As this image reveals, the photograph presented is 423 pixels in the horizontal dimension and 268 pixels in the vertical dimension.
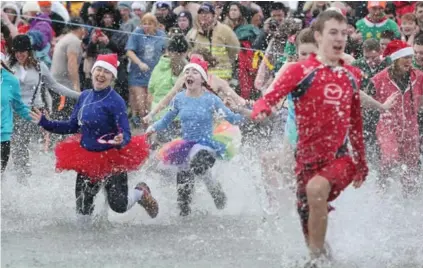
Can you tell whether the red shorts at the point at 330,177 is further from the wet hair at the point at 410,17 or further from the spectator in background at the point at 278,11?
the spectator in background at the point at 278,11

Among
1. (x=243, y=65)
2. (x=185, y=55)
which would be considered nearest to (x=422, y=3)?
(x=243, y=65)

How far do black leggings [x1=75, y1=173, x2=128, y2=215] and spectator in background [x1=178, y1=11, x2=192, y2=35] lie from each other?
6.84 metres

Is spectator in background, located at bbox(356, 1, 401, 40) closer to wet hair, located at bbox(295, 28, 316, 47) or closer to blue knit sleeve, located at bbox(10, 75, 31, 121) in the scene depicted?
wet hair, located at bbox(295, 28, 316, 47)

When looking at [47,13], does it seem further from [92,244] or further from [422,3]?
[92,244]

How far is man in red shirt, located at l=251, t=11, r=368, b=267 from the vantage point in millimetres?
8289

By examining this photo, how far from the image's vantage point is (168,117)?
11.7 m

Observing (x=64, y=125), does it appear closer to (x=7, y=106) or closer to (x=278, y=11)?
(x=7, y=106)

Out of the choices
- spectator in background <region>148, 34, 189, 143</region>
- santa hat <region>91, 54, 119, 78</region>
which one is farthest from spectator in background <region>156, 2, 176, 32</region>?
santa hat <region>91, 54, 119, 78</region>

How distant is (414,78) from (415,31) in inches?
112

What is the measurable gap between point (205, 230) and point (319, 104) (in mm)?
2767

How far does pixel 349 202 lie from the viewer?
11.9 metres

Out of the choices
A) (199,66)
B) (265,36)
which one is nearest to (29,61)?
(199,66)

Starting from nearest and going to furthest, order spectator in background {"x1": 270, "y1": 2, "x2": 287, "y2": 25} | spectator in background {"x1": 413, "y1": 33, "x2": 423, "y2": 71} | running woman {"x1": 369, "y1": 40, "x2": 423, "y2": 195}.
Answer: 1. running woman {"x1": 369, "y1": 40, "x2": 423, "y2": 195}
2. spectator in background {"x1": 413, "y1": 33, "x2": 423, "y2": 71}
3. spectator in background {"x1": 270, "y1": 2, "x2": 287, "y2": 25}

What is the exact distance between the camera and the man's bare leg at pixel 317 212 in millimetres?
8203
